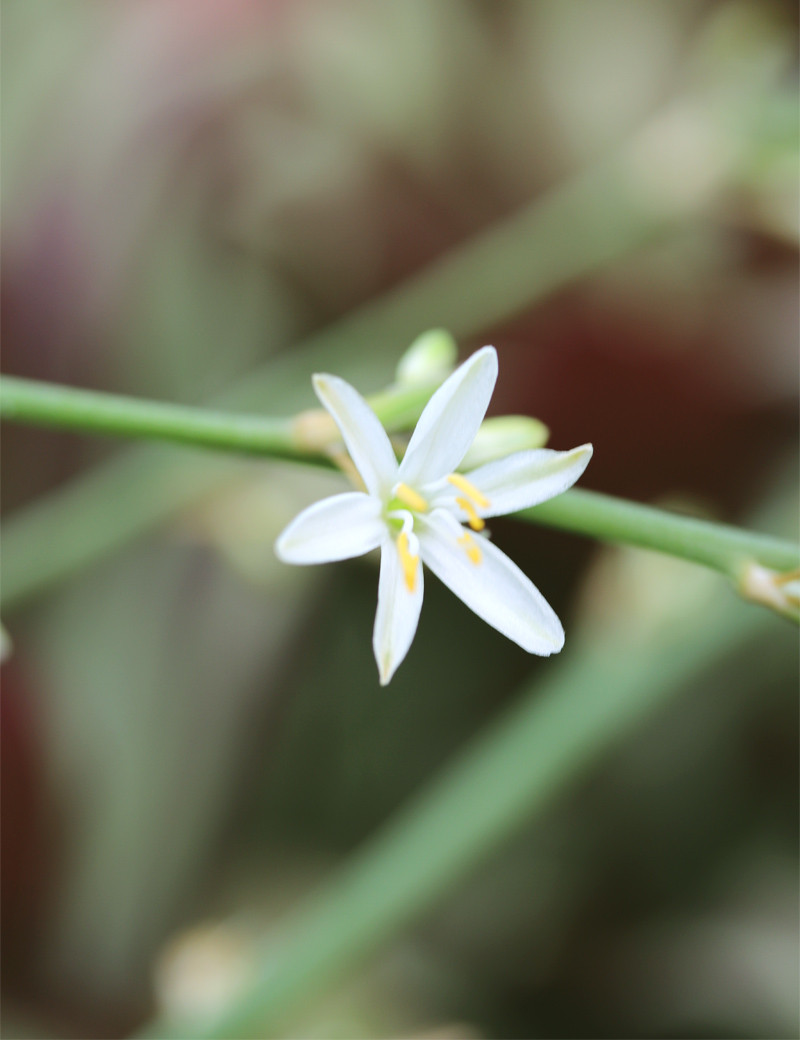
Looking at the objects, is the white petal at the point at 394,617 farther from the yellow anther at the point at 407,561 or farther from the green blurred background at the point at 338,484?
the green blurred background at the point at 338,484

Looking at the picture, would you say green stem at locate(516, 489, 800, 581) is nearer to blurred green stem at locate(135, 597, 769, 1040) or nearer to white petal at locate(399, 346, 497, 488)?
white petal at locate(399, 346, 497, 488)

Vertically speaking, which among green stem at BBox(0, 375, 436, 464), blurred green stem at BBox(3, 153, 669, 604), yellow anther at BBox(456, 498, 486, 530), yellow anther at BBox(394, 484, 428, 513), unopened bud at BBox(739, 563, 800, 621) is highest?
blurred green stem at BBox(3, 153, 669, 604)

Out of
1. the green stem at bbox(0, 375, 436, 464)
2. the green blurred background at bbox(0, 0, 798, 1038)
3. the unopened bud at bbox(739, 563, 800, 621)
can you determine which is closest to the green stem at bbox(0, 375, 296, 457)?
the green stem at bbox(0, 375, 436, 464)

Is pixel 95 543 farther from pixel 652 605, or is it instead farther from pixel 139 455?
pixel 652 605

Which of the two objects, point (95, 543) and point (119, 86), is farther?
point (119, 86)

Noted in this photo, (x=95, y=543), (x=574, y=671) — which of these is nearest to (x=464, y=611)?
(x=574, y=671)

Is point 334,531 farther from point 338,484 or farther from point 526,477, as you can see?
point 338,484

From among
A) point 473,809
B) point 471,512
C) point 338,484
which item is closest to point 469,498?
point 471,512
